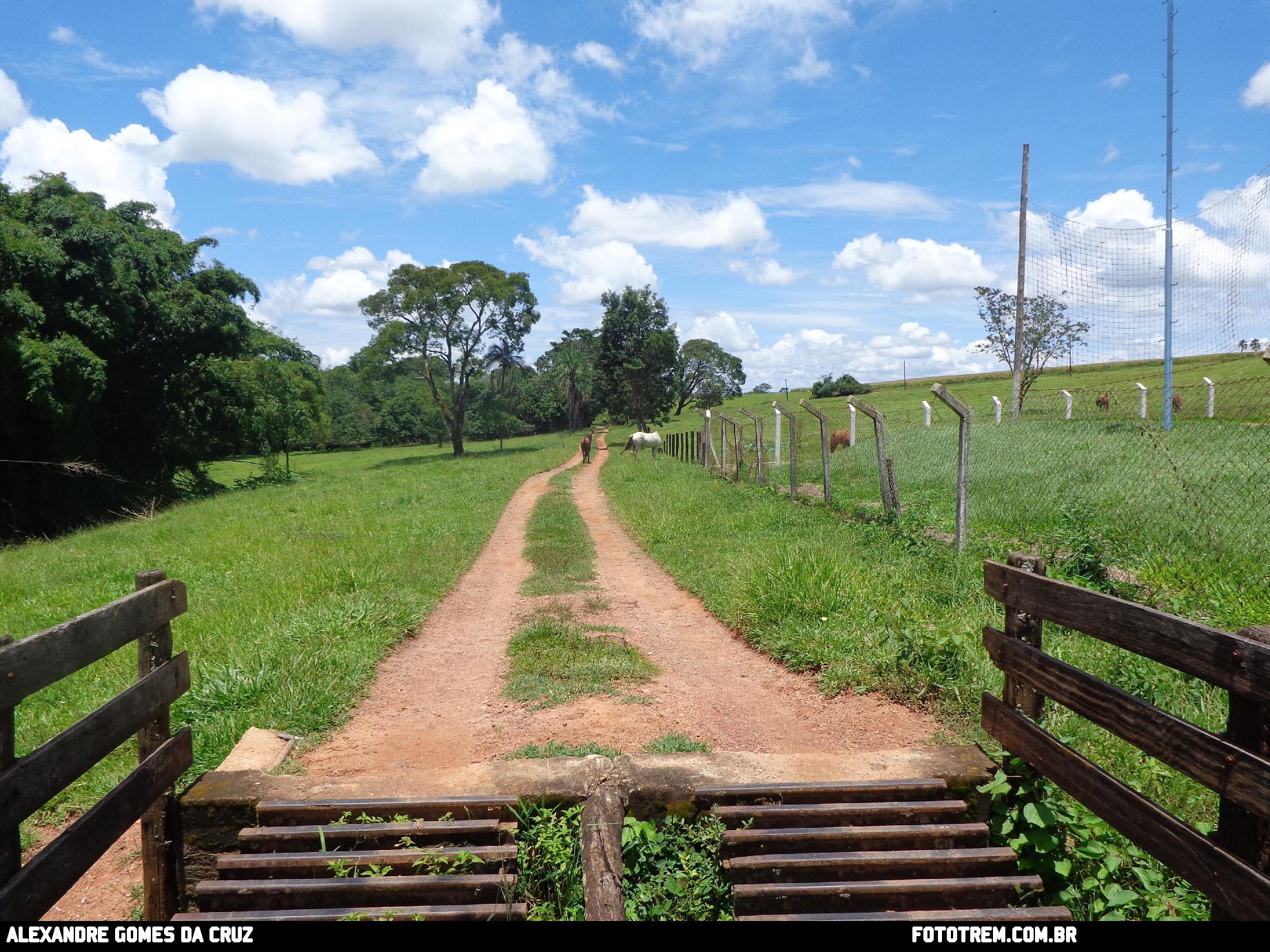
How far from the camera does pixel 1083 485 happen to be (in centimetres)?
1078

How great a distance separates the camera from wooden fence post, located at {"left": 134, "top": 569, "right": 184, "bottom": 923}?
12.3 ft

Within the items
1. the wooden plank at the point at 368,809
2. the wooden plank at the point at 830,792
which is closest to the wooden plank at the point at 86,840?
the wooden plank at the point at 368,809

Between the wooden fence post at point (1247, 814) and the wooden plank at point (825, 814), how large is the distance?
136 cm

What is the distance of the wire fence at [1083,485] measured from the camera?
7.40 m

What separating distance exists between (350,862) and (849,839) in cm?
232

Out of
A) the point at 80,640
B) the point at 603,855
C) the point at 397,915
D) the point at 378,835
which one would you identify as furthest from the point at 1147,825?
the point at 80,640

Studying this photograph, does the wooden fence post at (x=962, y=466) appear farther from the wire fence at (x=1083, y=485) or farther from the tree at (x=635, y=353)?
the tree at (x=635, y=353)

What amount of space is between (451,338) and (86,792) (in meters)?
39.7

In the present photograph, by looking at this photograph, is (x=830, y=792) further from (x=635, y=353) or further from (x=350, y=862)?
(x=635, y=353)

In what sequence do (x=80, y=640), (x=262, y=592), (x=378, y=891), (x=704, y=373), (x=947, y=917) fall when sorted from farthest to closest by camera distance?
(x=704, y=373)
(x=262, y=592)
(x=378, y=891)
(x=947, y=917)
(x=80, y=640)

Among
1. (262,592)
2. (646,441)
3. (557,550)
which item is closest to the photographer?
(262,592)

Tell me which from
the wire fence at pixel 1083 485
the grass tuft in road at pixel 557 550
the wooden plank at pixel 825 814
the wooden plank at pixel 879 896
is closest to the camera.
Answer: the wooden plank at pixel 879 896

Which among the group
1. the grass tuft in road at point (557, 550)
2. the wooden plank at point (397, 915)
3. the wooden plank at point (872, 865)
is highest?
the grass tuft in road at point (557, 550)
